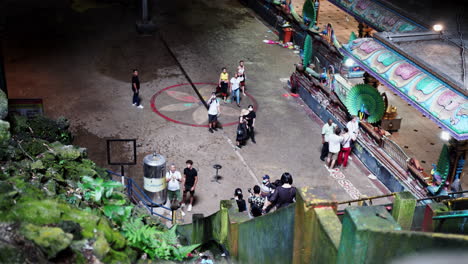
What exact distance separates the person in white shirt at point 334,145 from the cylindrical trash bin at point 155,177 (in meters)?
5.09

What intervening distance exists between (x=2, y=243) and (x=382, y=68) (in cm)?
1140

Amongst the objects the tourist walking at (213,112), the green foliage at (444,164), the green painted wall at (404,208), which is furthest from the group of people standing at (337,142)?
the green painted wall at (404,208)

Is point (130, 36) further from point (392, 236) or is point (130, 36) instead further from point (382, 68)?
point (392, 236)

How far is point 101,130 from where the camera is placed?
58.6 ft

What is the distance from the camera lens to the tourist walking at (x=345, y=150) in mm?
16109

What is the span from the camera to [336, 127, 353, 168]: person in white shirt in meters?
16.1

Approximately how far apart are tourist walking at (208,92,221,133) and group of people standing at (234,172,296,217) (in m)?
4.91

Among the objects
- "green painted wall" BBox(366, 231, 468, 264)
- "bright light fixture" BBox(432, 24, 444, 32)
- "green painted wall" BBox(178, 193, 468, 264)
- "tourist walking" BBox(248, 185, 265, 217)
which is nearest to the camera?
"green painted wall" BBox(366, 231, 468, 264)

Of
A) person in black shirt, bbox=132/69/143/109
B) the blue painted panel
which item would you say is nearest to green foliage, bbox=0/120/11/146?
person in black shirt, bbox=132/69/143/109

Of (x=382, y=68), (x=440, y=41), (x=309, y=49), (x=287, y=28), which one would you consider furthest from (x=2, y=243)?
(x=287, y=28)

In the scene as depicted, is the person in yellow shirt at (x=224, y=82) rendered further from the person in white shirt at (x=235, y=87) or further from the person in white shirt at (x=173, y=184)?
the person in white shirt at (x=173, y=184)

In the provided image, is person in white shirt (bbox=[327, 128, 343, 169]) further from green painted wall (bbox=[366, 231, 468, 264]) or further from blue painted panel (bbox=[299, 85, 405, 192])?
green painted wall (bbox=[366, 231, 468, 264])

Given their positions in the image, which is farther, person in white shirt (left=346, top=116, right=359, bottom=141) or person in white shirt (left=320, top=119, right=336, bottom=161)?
person in white shirt (left=320, top=119, right=336, bottom=161)

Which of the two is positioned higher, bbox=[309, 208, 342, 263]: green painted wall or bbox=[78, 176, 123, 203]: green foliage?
bbox=[309, 208, 342, 263]: green painted wall
